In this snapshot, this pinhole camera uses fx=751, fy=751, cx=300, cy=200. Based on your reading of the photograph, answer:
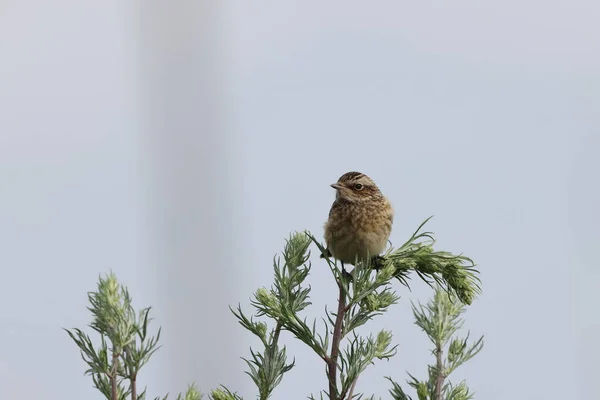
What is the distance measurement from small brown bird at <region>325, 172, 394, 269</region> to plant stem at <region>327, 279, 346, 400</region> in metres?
1.15

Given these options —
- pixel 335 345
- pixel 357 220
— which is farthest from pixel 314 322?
pixel 357 220

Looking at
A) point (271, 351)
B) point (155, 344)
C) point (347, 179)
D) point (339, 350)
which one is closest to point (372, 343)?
point (339, 350)

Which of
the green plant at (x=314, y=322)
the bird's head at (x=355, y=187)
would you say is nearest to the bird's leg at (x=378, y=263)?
the green plant at (x=314, y=322)

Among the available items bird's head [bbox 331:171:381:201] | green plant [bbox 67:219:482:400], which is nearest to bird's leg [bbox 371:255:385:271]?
green plant [bbox 67:219:482:400]

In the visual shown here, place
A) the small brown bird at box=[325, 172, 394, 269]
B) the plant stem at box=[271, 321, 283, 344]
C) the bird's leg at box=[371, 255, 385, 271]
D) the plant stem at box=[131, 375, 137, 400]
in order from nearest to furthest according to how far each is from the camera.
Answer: the plant stem at box=[131, 375, 137, 400] < the plant stem at box=[271, 321, 283, 344] < the bird's leg at box=[371, 255, 385, 271] < the small brown bird at box=[325, 172, 394, 269]

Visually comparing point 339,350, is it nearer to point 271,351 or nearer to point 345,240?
point 271,351

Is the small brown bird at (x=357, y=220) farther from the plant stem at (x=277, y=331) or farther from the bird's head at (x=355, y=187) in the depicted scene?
the plant stem at (x=277, y=331)

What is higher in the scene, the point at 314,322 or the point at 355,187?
the point at 355,187

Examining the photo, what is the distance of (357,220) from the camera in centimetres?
384

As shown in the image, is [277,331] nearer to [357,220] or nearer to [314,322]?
[314,322]

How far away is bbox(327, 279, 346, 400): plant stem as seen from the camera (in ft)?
5.81

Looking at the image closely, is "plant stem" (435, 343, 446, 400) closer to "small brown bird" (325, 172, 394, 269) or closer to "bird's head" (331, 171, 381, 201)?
"small brown bird" (325, 172, 394, 269)

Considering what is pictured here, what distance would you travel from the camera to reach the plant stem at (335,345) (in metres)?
1.77

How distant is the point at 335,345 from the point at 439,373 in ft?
1.46
